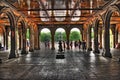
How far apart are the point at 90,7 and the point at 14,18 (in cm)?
759

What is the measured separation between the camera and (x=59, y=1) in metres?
23.7

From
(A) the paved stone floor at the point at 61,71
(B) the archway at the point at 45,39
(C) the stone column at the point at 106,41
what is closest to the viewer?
(A) the paved stone floor at the point at 61,71

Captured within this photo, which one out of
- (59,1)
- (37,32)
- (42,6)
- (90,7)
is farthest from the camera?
(37,32)

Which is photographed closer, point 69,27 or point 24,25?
point 24,25

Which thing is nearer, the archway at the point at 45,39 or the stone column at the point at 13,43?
the stone column at the point at 13,43

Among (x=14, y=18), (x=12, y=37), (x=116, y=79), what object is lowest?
(x=116, y=79)

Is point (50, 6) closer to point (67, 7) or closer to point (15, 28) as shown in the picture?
point (67, 7)

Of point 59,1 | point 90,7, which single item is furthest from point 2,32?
point 59,1

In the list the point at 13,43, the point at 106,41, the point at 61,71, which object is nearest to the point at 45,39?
the point at 13,43

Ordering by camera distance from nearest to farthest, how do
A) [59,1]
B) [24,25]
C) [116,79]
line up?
[116,79]
[59,1]
[24,25]

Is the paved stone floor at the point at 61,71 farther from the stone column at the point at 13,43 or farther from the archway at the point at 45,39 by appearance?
the archway at the point at 45,39

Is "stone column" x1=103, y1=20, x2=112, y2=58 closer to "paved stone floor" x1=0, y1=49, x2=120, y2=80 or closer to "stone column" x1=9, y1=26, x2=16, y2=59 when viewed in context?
"paved stone floor" x1=0, y1=49, x2=120, y2=80

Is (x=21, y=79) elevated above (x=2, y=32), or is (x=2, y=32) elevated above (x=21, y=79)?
(x=2, y=32)

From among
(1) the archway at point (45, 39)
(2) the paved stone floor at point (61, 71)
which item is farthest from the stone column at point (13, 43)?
(1) the archway at point (45, 39)
